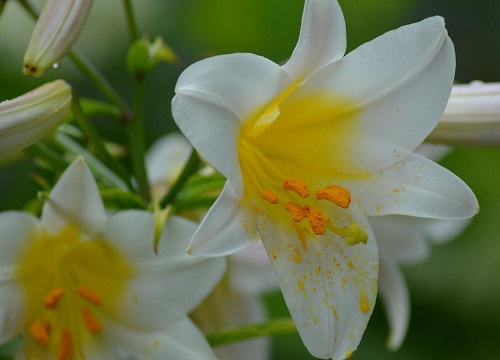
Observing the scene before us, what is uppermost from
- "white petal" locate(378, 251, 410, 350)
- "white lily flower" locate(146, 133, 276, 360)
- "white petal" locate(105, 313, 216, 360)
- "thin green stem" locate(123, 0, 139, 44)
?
"thin green stem" locate(123, 0, 139, 44)

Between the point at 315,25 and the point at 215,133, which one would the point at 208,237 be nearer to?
the point at 215,133

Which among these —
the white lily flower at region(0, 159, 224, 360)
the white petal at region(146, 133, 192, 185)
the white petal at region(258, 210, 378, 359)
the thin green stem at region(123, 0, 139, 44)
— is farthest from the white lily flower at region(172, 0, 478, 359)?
the white petal at region(146, 133, 192, 185)

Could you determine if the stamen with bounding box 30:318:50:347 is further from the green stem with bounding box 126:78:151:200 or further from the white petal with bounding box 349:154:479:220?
the white petal with bounding box 349:154:479:220

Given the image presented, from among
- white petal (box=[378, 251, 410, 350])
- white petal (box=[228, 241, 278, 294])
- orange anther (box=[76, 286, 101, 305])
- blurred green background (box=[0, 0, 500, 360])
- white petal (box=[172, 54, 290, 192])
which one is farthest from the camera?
blurred green background (box=[0, 0, 500, 360])

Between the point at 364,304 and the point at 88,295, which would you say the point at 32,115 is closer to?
the point at 88,295

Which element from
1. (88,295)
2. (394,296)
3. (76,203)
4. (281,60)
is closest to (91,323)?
(88,295)

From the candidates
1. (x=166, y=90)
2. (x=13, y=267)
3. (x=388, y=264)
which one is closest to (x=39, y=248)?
(x=13, y=267)

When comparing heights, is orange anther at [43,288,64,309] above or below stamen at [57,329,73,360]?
above
